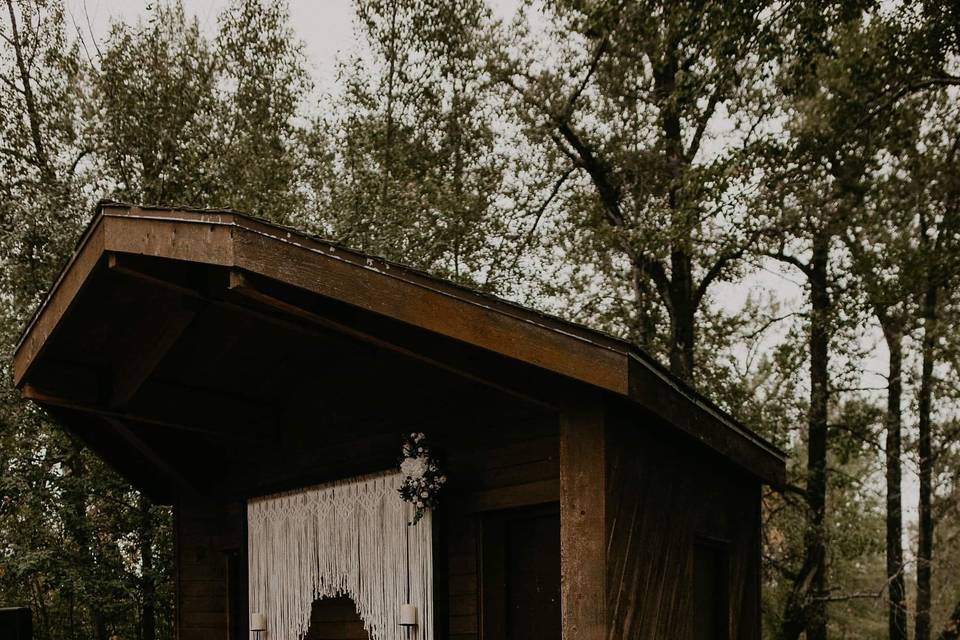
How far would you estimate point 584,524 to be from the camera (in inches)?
199

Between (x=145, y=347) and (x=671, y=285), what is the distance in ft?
34.4

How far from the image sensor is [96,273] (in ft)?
19.7

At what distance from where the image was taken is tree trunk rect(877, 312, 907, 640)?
16344 millimetres

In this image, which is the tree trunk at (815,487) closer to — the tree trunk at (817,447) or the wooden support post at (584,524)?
the tree trunk at (817,447)

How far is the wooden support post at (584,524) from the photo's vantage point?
5004 millimetres

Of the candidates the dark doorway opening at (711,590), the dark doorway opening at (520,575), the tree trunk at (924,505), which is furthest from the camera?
the tree trunk at (924,505)

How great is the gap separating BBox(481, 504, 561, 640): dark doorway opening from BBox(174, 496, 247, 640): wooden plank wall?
2859 millimetres

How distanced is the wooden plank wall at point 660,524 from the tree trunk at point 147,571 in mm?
8676

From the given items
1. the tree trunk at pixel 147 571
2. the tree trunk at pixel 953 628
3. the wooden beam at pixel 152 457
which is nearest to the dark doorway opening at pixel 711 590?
the wooden beam at pixel 152 457

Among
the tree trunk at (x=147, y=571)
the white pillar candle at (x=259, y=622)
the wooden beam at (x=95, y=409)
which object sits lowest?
the tree trunk at (x=147, y=571)

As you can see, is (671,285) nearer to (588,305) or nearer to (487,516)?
(588,305)

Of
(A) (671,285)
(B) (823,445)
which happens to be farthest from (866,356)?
(A) (671,285)

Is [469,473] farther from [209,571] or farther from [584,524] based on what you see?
[209,571]

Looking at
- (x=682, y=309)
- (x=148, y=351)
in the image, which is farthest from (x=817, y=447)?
(x=148, y=351)
